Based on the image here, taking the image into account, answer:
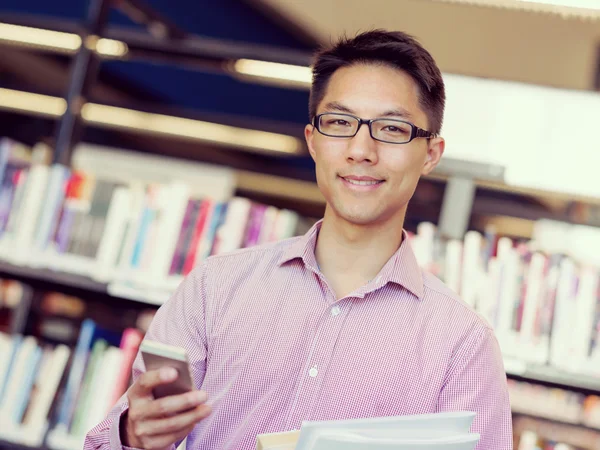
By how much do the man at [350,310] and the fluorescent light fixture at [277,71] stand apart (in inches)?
39.5

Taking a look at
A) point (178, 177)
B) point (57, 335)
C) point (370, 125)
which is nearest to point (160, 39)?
point (57, 335)

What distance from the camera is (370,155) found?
56.9 inches

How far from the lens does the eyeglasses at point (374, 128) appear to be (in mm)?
1466

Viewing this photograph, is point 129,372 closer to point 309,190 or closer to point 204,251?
point 204,251

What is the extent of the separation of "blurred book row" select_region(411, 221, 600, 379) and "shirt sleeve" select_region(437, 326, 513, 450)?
80 cm

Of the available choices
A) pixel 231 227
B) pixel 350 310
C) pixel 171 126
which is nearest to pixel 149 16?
pixel 231 227

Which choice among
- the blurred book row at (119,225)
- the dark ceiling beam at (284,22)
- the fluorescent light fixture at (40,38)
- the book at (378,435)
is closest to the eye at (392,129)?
the book at (378,435)

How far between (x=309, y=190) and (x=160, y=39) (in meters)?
2.96

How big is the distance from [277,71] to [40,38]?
2.94 feet

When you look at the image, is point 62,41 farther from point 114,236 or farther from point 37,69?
point 37,69

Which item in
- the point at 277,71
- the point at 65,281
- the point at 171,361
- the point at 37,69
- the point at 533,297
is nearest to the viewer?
the point at 171,361

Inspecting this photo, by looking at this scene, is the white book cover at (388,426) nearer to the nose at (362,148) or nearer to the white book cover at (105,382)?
the nose at (362,148)

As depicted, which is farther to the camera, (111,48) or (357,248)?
(111,48)

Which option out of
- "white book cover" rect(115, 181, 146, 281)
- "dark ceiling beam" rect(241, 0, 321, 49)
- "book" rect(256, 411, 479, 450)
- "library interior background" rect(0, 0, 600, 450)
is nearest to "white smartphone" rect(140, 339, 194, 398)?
"book" rect(256, 411, 479, 450)
